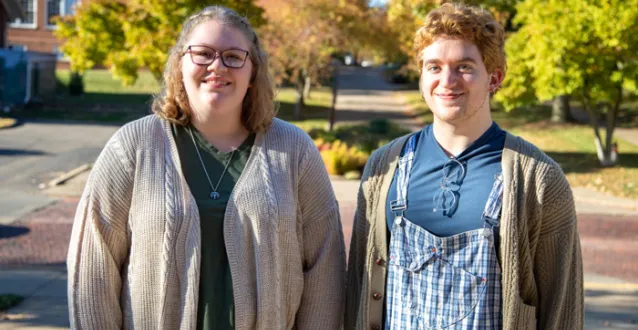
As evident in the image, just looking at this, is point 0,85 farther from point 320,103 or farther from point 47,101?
point 320,103

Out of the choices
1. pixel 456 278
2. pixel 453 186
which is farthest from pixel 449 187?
pixel 456 278

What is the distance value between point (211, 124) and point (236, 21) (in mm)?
389

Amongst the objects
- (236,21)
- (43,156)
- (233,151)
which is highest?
(236,21)

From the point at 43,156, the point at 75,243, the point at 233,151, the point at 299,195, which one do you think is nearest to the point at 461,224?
the point at 299,195

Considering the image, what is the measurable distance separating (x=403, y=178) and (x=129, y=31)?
1452 centimetres

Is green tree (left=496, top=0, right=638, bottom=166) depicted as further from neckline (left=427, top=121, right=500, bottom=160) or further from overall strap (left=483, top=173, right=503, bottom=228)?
overall strap (left=483, top=173, right=503, bottom=228)

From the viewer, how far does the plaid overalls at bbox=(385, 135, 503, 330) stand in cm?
269

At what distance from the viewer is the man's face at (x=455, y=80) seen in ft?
8.86

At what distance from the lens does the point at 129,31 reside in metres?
16.5

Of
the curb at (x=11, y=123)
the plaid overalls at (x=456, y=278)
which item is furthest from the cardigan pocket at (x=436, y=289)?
the curb at (x=11, y=123)

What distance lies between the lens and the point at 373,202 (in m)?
2.98

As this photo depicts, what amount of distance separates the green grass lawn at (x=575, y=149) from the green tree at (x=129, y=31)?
281 inches

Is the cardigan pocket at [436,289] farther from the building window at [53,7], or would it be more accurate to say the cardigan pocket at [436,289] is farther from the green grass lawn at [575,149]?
the building window at [53,7]

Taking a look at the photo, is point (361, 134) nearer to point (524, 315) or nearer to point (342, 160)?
point (342, 160)
